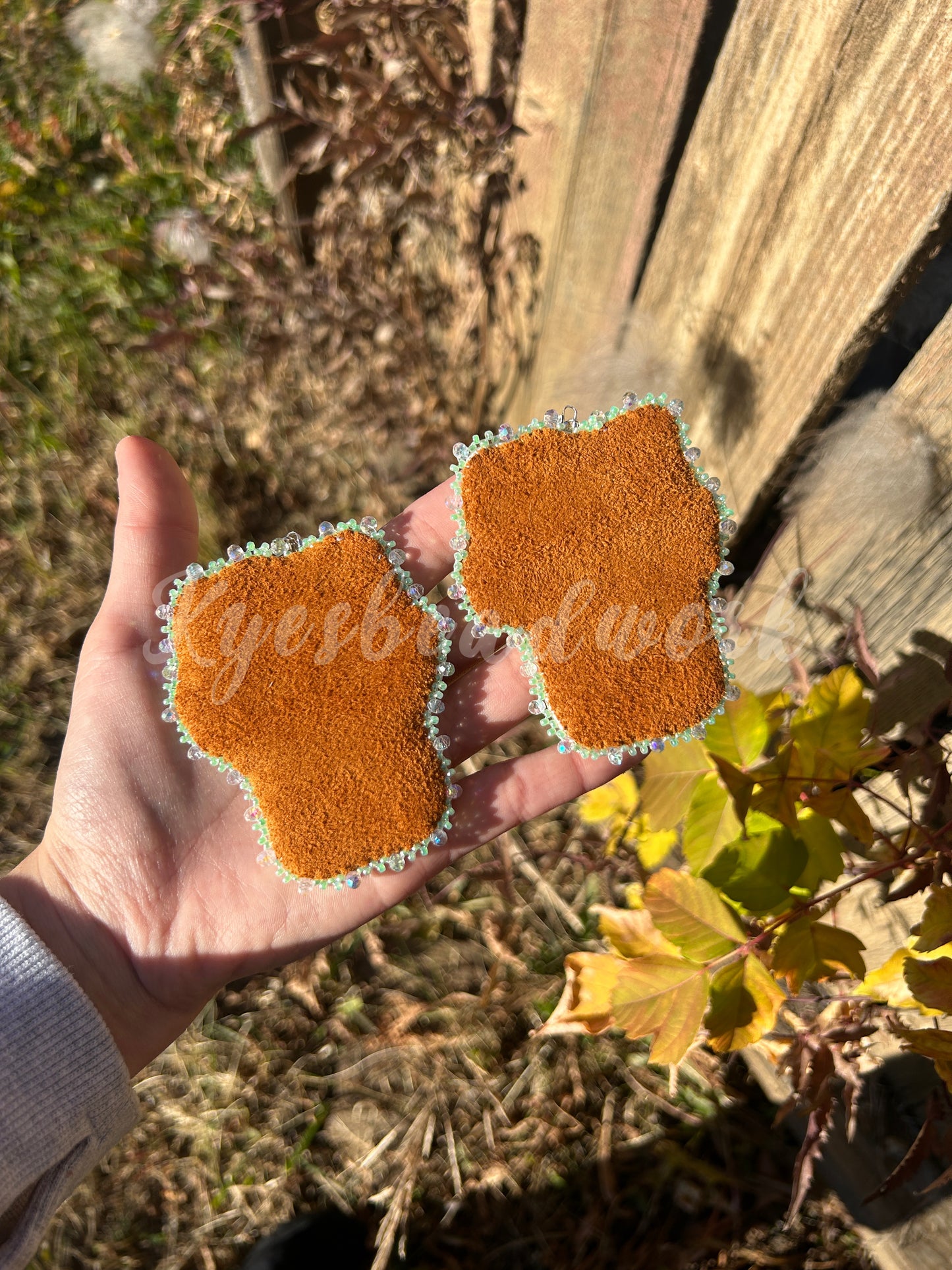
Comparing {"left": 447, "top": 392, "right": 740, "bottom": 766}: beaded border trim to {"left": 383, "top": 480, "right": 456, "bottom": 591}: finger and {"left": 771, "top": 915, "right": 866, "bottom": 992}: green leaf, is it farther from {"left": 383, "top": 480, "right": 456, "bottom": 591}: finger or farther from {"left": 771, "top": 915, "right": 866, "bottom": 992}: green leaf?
{"left": 771, "top": 915, "right": 866, "bottom": 992}: green leaf

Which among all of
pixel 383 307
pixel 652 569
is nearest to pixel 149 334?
pixel 383 307

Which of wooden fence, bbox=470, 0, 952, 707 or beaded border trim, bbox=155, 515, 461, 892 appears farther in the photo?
beaded border trim, bbox=155, 515, 461, 892

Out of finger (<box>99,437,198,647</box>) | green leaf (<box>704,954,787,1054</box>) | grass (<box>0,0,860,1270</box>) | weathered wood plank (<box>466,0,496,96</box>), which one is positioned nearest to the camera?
green leaf (<box>704,954,787,1054</box>)

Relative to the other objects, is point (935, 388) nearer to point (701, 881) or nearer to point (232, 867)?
point (701, 881)

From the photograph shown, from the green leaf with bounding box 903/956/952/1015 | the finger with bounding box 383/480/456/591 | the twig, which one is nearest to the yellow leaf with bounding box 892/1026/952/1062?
the green leaf with bounding box 903/956/952/1015

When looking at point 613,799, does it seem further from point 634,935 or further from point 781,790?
point 781,790

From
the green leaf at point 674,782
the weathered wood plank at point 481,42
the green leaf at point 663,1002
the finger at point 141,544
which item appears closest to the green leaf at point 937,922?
the green leaf at point 663,1002
